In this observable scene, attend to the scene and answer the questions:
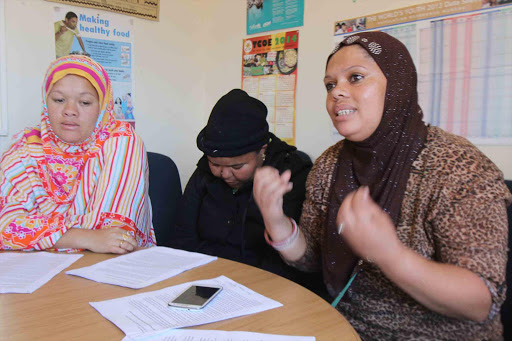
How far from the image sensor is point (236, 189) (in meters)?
1.59

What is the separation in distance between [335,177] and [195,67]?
5.28 ft

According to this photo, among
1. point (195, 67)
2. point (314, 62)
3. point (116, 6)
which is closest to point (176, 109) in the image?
point (195, 67)

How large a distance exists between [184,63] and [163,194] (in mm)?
968

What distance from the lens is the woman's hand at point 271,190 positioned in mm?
1067

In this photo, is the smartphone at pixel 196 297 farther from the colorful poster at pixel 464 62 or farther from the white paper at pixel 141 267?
the colorful poster at pixel 464 62

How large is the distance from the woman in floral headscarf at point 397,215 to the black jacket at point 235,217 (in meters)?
0.24

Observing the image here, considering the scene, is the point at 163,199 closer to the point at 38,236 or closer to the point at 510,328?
the point at 38,236

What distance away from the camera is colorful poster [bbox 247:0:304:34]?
1.99 metres

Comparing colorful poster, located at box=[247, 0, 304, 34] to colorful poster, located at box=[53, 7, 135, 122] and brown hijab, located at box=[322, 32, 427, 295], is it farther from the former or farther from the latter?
brown hijab, located at box=[322, 32, 427, 295]

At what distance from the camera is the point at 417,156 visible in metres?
1.02

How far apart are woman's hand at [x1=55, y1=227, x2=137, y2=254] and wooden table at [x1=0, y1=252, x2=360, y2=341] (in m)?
0.22

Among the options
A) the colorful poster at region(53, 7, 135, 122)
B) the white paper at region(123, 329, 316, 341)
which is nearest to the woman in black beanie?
the white paper at region(123, 329, 316, 341)

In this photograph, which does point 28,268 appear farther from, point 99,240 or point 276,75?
point 276,75

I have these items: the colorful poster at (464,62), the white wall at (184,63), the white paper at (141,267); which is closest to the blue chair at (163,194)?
the white wall at (184,63)
